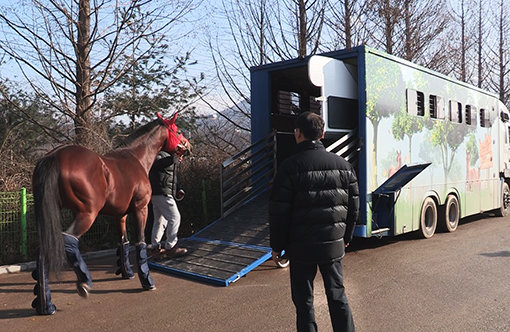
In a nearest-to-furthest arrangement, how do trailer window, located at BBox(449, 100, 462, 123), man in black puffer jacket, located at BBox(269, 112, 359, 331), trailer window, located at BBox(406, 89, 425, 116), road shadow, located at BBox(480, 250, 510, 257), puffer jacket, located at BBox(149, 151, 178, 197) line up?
man in black puffer jacket, located at BBox(269, 112, 359, 331) → puffer jacket, located at BBox(149, 151, 178, 197) → road shadow, located at BBox(480, 250, 510, 257) → trailer window, located at BBox(406, 89, 425, 116) → trailer window, located at BBox(449, 100, 462, 123)

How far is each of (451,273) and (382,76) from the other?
11.0 ft

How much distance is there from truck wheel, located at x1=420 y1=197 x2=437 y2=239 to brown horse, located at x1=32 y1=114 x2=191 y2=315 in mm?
5437

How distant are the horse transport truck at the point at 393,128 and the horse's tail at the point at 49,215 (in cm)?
386

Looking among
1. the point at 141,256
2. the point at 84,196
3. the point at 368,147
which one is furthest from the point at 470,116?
the point at 84,196

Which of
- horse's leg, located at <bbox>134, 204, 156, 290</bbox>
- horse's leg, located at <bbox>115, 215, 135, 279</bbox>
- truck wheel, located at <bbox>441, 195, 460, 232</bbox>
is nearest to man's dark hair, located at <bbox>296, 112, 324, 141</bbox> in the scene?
horse's leg, located at <bbox>134, 204, 156, 290</bbox>

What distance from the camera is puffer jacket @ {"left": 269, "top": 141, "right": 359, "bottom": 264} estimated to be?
10.4ft

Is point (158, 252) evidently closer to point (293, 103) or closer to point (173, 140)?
point (173, 140)

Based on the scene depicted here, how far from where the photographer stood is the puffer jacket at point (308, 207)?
3.18m

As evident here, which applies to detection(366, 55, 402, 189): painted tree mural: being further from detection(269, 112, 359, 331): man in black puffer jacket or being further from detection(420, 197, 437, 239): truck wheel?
detection(269, 112, 359, 331): man in black puffer jacket

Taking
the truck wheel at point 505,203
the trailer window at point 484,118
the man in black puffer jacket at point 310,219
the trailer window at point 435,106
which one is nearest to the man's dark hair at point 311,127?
the man in black puffer jacket at point 310,219

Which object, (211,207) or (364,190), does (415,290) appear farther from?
(211,207)

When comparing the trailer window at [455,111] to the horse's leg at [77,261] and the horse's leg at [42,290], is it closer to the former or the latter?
the horse's leg at [77,261]

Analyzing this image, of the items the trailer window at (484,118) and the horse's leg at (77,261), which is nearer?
the horse's leg at (77,261)

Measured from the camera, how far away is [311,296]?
322 centimetres
